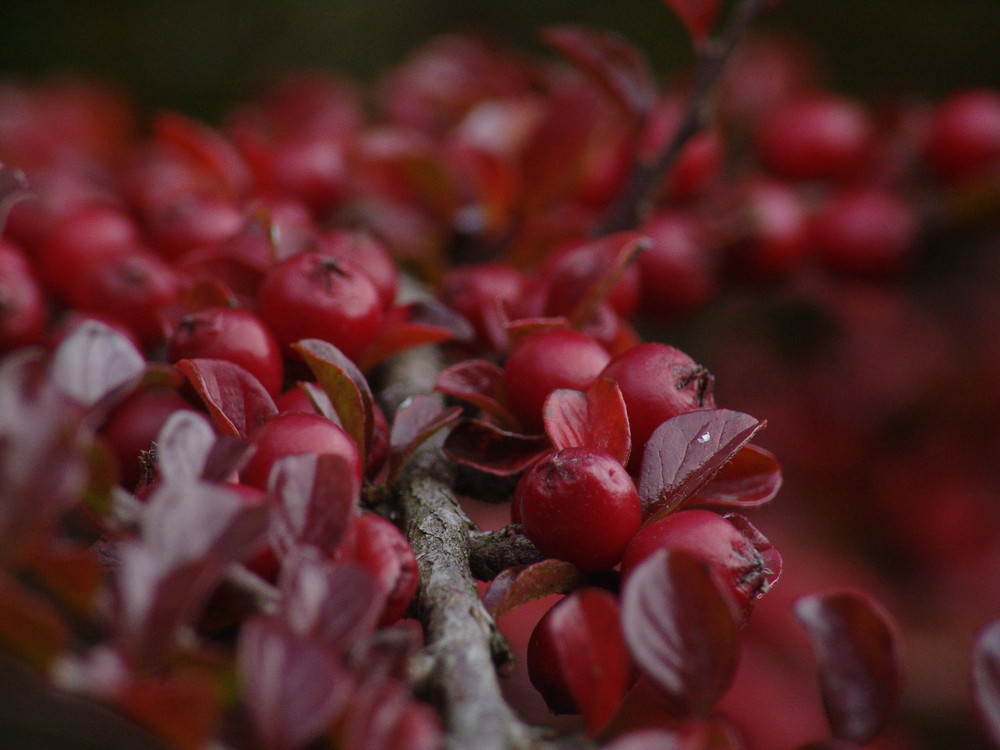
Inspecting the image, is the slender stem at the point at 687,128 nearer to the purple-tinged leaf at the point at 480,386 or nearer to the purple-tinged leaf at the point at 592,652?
the purple-tinged leaf at the point at 480,386

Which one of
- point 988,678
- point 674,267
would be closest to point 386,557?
point 988,678

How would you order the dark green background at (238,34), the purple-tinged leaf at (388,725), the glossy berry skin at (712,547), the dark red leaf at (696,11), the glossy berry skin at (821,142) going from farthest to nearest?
1. the dark green background at (238,34)
2. the glossy berry skin at (821,142)
3. the dark red leaf at (696,11)
4. the glossy berry skin at (712,547)
5. the purple-tinged leaf at (388,725)

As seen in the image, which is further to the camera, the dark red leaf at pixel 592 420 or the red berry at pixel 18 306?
the red berry at pixel 18 306

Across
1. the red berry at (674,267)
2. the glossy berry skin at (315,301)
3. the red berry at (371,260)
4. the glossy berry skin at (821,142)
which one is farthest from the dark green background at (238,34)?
the glossy berry skin at (315,301)

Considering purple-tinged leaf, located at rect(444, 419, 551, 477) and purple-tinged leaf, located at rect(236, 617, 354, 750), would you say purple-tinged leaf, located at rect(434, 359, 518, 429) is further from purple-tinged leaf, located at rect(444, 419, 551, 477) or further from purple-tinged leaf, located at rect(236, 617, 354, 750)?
purple-tinged leaf, located at rect(236, 617, 354, 750)

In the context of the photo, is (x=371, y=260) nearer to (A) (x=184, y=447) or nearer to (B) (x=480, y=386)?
(B) (x=480, y=386)

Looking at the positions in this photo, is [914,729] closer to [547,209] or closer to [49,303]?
[547,209]
